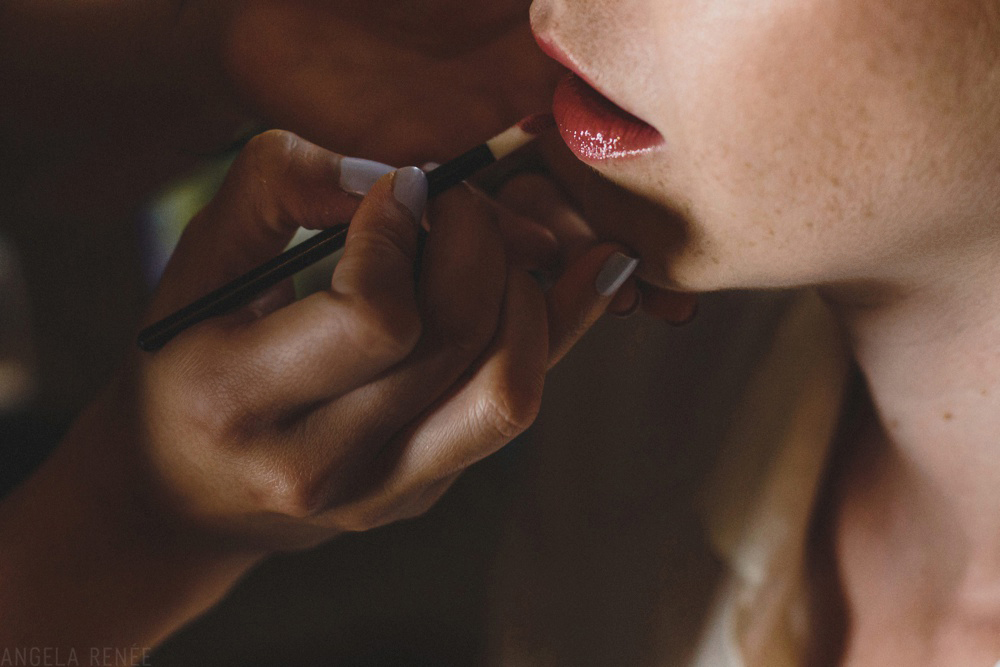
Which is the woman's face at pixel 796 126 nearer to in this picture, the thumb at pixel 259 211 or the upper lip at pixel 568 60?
the upper lip at pixel 568 60

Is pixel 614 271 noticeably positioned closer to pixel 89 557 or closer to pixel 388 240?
pixel 388 240

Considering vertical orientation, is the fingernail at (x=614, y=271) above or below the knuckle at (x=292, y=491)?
above

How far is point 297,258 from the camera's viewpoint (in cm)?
48

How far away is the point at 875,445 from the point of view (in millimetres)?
667

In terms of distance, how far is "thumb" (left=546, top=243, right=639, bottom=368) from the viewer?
19.5 inches

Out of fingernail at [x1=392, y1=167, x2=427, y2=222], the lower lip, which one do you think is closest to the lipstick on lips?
the lower lip

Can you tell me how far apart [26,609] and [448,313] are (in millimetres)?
407

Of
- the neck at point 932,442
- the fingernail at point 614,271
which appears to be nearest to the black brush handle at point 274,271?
the fingernail at point 614,271

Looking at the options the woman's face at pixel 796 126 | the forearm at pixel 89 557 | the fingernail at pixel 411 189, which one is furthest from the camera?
the forearm at pixel 89 557

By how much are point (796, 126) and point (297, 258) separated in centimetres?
31

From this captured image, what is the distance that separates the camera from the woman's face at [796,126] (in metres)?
0.35

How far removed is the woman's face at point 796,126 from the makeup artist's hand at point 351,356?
0.09 m

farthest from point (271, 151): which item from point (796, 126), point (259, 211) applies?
point (796, 126)

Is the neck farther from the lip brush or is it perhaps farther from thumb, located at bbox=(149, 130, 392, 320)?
thumb, located at bbox=(149, 130, 392, 320)
